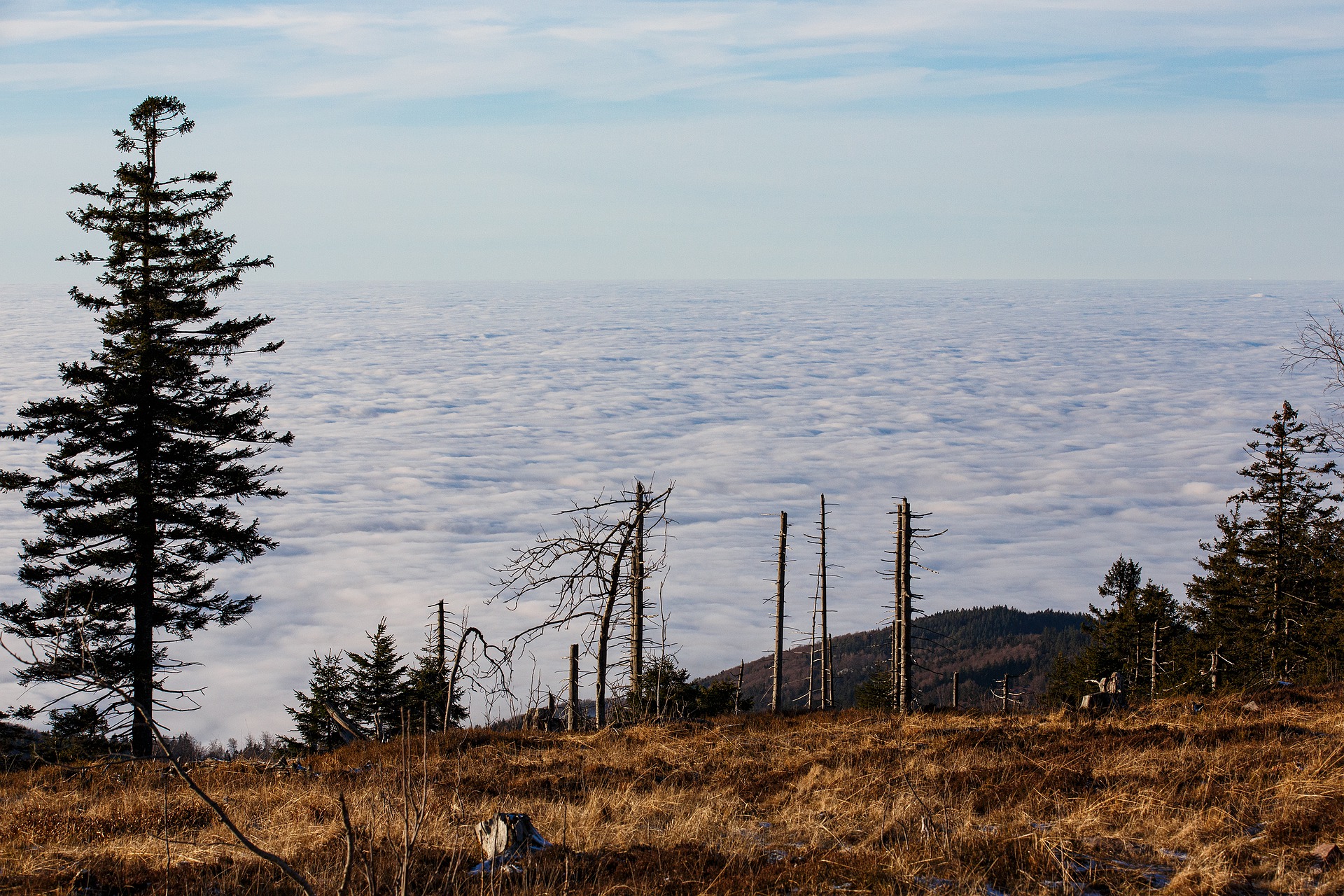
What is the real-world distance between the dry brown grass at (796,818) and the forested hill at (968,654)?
10012cm

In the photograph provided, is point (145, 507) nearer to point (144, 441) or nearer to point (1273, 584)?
point (144, 441)

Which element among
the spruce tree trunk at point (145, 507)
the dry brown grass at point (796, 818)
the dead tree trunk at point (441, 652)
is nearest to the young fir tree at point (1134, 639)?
the dead tree trunk at point (441, 652)

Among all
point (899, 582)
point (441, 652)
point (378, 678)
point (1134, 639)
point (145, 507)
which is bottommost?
point (1134, 639)

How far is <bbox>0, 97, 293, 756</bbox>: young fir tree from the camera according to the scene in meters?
22.5

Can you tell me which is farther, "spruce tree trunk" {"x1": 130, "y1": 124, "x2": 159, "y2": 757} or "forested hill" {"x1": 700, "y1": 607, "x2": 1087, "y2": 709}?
"forested hill" {"x1": 700, "y1": 607, "x2": 1087, "y2": 709}

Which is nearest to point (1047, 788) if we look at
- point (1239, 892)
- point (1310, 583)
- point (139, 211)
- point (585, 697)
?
point (1239, 892)

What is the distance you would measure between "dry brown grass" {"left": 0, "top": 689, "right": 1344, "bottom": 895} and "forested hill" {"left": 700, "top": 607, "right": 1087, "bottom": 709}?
10012 centimetres

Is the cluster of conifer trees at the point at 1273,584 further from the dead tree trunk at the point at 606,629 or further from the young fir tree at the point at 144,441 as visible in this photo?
the young fir tree at the point at 144,441

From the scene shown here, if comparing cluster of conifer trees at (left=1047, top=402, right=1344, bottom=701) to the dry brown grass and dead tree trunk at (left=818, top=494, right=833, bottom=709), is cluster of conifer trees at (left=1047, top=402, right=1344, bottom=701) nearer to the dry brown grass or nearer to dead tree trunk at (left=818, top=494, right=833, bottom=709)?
dead tree trunk at (left=818, top=494, right=833, bottom=709)

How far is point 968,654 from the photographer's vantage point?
13788cm

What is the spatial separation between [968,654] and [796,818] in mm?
141336

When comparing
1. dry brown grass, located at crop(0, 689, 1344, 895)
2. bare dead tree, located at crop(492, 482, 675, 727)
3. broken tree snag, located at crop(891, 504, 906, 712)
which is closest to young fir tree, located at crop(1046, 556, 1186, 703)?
broken tree snag, located at crop(891, 504, 906, 712)

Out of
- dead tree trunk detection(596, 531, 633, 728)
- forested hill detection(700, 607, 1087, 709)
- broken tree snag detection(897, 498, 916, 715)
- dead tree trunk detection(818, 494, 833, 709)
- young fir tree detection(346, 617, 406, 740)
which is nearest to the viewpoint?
dead tree trunk detection(596, 531, 633, 728)

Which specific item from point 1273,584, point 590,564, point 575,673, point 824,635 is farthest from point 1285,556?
point 590,564
